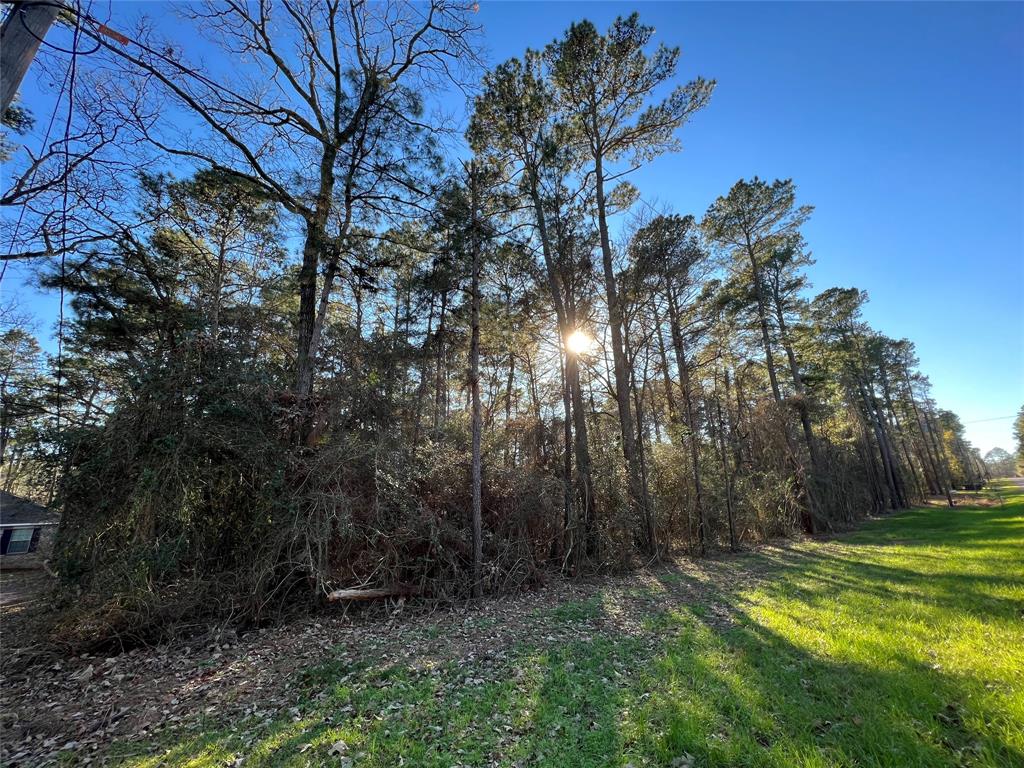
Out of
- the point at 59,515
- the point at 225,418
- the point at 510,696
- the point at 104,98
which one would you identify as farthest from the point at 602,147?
the point at 59,515

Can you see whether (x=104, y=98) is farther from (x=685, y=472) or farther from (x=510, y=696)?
(x=685, y=472)

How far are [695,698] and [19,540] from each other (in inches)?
1121

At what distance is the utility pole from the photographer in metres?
2.15

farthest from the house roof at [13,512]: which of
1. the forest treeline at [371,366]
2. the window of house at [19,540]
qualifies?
the forest treeline at [371,366]

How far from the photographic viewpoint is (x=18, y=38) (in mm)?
2197

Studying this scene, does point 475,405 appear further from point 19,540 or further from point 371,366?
point 19,540

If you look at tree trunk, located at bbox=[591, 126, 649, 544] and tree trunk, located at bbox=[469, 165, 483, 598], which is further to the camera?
tree trunk, located at bbox=[591, 126, 649, 544]

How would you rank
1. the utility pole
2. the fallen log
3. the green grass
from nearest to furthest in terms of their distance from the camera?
the utility pole
the green grass
the fallen log

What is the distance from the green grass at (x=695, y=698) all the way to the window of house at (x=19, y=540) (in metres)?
24.7

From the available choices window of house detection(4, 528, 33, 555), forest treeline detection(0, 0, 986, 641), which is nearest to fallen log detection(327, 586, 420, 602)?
forest treeline detection(0, 0, 986, 641)

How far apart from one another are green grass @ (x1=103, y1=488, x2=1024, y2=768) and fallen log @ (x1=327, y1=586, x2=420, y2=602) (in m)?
1.59

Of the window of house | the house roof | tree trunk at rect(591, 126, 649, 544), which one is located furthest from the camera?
the window of house

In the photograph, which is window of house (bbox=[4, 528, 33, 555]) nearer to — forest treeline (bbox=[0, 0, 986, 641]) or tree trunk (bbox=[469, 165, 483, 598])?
forest treeline (bbox=[0, 0, 986, 641])

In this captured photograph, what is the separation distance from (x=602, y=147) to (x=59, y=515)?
14.5 m
